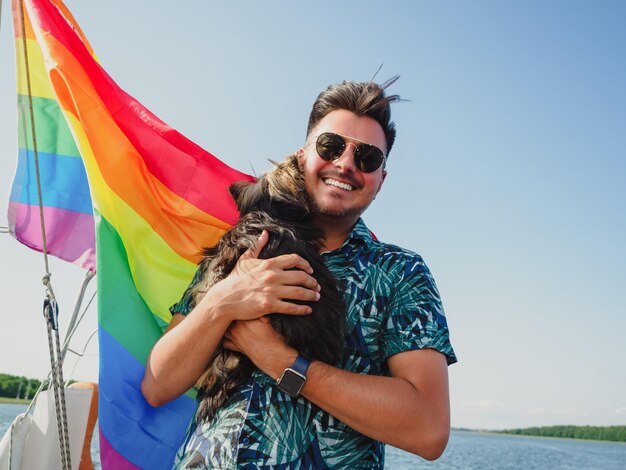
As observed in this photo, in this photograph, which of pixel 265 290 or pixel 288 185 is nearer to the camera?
pixel 265 290

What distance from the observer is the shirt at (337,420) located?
2.31 m

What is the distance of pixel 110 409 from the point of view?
320cm

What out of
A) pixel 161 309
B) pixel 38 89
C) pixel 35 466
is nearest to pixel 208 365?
pixel 161 309

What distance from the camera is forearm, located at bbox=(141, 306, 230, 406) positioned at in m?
2.47

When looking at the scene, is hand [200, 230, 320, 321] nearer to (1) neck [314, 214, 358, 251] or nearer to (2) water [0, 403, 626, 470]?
(1) neck [314, 214, 358, 251]

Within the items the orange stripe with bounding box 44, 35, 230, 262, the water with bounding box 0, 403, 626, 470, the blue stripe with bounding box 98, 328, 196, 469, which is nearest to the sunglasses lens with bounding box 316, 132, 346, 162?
the orange stripe with bounding box 44, 35, 230, 262

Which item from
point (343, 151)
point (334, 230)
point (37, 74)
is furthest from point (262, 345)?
point (37, 74)

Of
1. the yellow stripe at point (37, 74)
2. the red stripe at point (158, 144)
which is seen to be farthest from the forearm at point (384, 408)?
the yellow stripe at point (37, 74)

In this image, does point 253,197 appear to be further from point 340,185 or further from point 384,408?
point 384,408

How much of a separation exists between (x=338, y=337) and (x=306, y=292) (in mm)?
218

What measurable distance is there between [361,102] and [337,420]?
1526 millimetres

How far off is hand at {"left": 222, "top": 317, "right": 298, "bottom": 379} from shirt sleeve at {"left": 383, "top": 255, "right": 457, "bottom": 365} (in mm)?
397

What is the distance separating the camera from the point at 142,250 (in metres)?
3.70

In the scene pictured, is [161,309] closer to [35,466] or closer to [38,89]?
[35,466]
